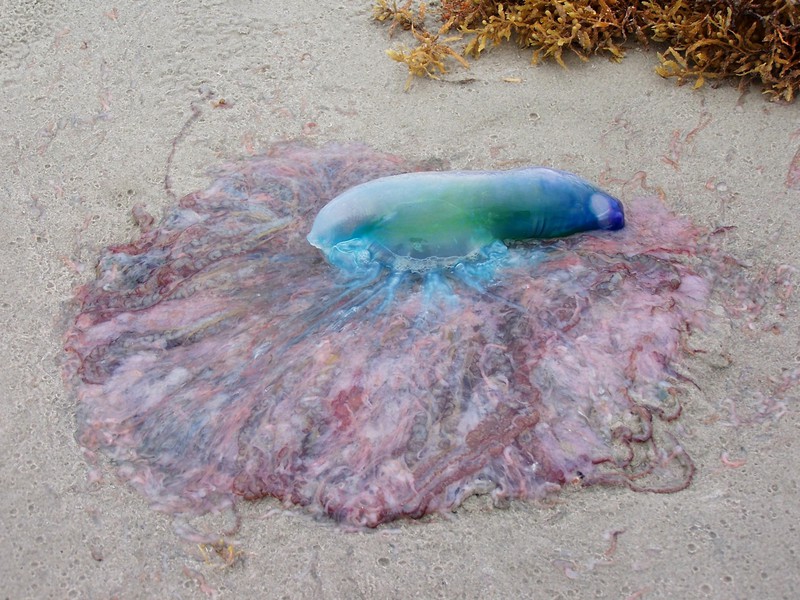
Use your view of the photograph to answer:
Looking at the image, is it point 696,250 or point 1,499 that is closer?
point 1,499

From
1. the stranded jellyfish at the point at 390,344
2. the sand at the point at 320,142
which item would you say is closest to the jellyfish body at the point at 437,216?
the stranded jellyfish at the point at 390,344

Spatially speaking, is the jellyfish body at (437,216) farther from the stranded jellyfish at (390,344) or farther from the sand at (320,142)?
the sand at (320,142)

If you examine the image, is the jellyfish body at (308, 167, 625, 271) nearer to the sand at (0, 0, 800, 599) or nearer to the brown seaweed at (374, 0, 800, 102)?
the sand at (0, 0, 800, 599)

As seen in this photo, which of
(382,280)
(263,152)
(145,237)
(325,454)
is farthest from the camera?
(263,152)

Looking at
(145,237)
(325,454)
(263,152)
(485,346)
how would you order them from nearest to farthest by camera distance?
(325,454), (485,346), (145,237), (263,152)

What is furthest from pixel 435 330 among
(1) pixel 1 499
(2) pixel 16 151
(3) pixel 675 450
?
(2) pixel 16 151

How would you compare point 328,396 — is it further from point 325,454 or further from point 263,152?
point 263,152

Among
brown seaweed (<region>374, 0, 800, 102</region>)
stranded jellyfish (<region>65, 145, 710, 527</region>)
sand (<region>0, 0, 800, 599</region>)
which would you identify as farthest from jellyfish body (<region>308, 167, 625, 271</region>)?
brown seaweed (<region>374, 0, 800, 102</region>)

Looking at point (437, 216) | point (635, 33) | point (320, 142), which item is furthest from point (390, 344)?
point (635, 33)
